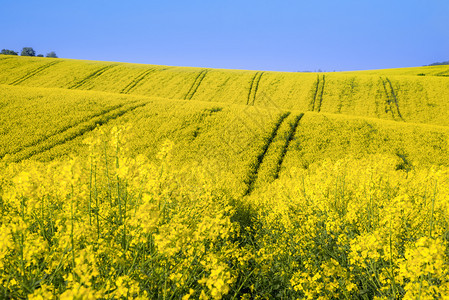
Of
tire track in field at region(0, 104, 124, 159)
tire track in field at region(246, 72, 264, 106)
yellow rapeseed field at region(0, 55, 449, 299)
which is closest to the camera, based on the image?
yellow rapeseed field at region(0, 55, 449, 299)

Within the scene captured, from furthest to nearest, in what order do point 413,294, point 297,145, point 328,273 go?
point 297,145 < point 328,273 < point 413,294

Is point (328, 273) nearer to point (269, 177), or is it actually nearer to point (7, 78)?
point (269, 177)

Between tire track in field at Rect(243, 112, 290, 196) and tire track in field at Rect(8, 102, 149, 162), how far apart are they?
11.6m

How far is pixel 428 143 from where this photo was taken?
21.5m

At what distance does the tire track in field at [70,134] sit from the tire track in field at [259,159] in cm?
1157

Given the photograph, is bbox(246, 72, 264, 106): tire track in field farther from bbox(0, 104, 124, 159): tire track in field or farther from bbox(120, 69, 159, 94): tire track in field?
bbox(0, 104, 124, 159): tire track in field

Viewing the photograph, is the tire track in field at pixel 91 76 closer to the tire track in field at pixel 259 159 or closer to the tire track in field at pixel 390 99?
the tire track in field at pixel 259 159

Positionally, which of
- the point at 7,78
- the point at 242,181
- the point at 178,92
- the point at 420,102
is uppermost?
the point at 7,78

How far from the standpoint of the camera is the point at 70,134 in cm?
2252

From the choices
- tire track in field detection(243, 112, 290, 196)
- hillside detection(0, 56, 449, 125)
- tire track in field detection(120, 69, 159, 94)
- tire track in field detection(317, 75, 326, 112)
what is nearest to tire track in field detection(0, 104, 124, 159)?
tire track in field detection(243, 112, 290, 196)

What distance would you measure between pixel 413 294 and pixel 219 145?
64.4 ft

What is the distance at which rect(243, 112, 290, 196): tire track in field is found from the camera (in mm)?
17586

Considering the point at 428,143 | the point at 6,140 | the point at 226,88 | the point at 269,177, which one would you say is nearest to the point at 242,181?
the point at 269,177

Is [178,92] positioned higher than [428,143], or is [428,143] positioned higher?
[178,92]
